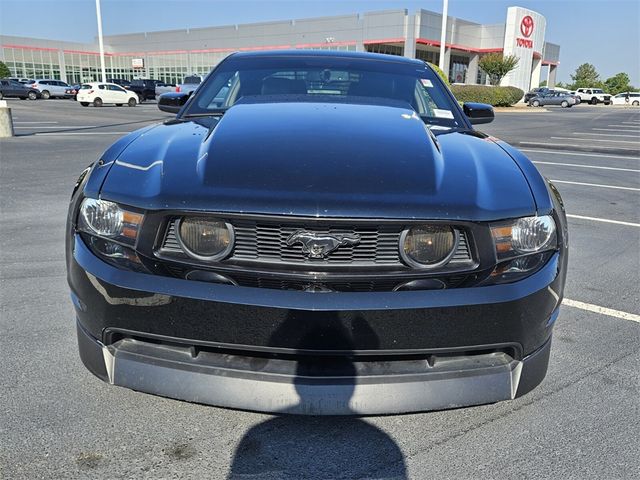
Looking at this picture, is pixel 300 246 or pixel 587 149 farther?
pixel 587 149

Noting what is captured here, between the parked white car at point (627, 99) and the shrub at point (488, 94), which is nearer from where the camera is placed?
the shrub at point (488, 94)

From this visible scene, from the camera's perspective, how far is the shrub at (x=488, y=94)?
3950 centimetres

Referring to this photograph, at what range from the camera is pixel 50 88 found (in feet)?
136

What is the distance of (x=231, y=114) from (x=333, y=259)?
1256 mm

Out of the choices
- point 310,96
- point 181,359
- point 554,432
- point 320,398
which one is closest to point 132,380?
point 181,359

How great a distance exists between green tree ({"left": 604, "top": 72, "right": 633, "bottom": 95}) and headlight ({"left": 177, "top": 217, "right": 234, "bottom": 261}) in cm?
11381

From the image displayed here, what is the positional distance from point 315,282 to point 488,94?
143ft

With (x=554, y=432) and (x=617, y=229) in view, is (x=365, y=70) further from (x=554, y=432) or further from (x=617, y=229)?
(x=617, y=229)

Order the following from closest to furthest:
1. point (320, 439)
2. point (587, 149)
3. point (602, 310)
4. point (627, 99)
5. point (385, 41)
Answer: point (320, 439)
point (602, 310)
point (587, 149)
point (385, 41)
point (627, 99)

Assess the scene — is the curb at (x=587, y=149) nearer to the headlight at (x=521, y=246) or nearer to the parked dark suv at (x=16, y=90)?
the headlight at (x=521, y=246)

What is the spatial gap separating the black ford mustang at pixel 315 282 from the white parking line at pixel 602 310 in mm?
1808

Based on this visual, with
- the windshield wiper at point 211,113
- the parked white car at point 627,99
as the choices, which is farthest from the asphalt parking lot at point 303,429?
the parked white car at point 627,99

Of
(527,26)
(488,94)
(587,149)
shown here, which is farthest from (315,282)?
(527,26)

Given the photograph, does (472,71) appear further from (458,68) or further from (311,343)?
(311,343)
